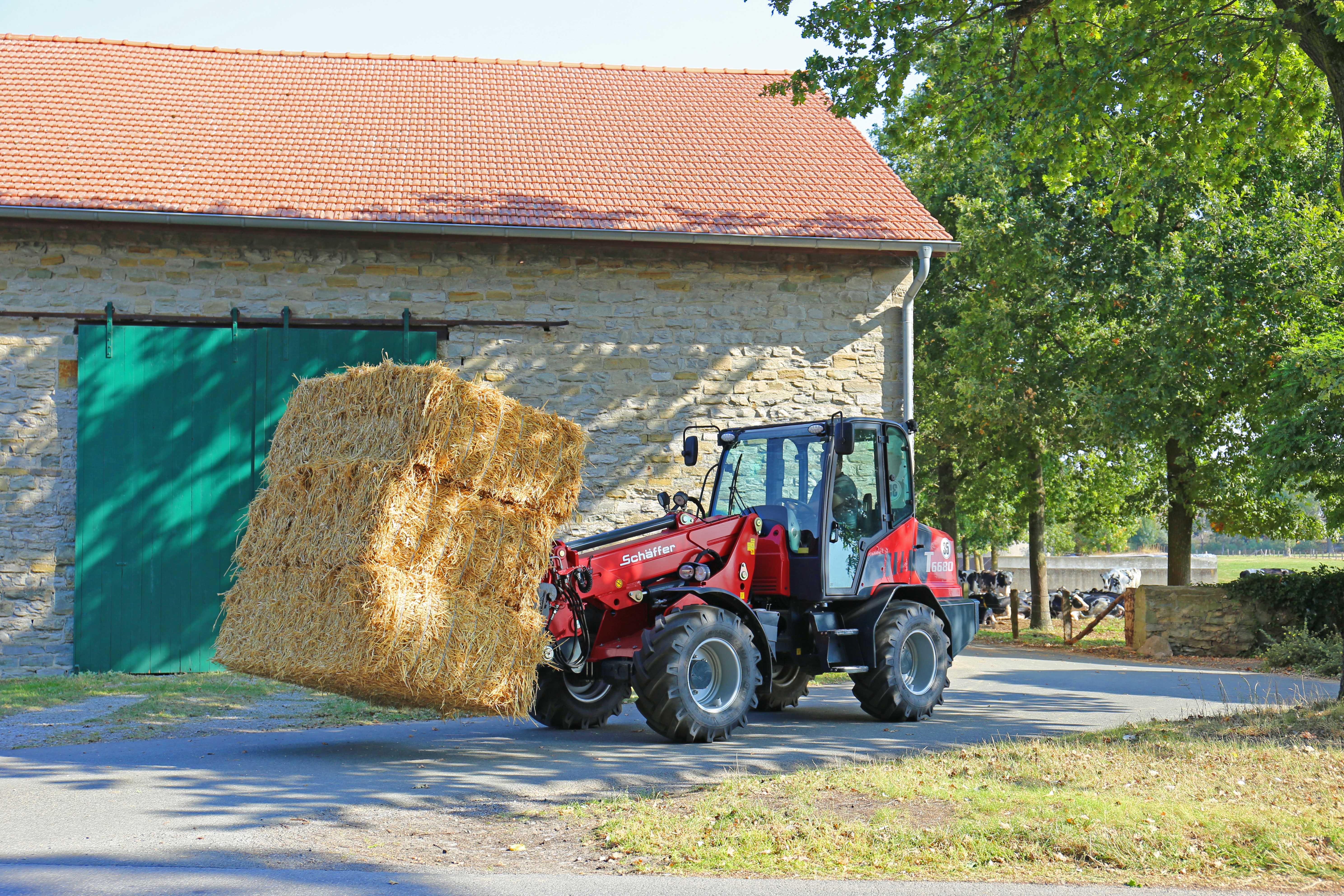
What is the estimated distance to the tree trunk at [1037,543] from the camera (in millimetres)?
21438

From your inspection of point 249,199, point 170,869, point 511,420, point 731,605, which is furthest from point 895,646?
point 249,199

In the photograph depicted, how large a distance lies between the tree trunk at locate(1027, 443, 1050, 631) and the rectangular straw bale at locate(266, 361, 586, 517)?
51.0ft

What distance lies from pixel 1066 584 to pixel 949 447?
19.2 m

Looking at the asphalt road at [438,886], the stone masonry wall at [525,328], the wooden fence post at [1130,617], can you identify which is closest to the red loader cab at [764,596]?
the asphalt road at [438,886]

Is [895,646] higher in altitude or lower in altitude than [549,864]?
higher

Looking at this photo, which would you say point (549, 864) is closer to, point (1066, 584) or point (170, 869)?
point (170, 869)

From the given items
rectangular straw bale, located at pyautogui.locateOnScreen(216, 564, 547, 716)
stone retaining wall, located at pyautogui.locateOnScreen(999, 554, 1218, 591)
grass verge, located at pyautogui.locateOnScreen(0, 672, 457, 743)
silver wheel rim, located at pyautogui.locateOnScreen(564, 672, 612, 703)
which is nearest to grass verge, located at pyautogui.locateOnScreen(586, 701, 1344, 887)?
rectangular straw bale, located at pyautogui.locateOnScreen(216, 564, 547, 716)

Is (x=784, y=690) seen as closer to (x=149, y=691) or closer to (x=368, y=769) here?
(x=368, y=769)

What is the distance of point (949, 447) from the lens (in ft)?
74.0

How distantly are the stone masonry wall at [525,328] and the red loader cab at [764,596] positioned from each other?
121 inches

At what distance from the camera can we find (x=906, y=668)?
29.1ft

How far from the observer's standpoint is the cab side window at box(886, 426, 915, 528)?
891 cm

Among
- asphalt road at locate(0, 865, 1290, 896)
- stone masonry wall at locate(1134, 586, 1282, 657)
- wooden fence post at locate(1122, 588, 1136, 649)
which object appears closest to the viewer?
asphalt road at locate(0, 865, 1290, 896)

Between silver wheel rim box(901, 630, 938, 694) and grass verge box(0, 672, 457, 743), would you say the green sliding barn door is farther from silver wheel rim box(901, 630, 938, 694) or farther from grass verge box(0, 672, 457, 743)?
silver wheel rim box(901, 630, 938, 694)
